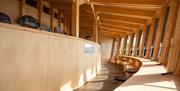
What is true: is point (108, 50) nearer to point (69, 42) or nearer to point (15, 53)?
point (69, 42)

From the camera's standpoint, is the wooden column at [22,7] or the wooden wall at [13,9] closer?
the wooden wall at [13,9]

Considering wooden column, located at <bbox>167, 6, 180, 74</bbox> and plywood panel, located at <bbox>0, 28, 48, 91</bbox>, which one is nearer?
plywood panel, located at <bbox>0, 28, 48, 91</bbox>

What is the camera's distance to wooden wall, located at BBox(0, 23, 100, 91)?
7.89 ft

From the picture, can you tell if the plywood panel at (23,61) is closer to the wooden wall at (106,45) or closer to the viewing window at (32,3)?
the viewing window at (32,3)

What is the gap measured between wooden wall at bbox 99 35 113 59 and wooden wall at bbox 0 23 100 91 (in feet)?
43.1

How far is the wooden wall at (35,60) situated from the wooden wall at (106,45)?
13.1m

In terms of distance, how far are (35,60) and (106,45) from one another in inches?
595

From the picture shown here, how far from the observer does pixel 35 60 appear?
117 inches

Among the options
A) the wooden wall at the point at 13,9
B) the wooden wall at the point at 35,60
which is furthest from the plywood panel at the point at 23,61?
the wooden wall at the point at 13,9

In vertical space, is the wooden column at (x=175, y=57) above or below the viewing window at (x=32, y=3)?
below

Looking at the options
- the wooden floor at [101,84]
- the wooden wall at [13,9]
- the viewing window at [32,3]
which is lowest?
the wooden floor at [101,84]

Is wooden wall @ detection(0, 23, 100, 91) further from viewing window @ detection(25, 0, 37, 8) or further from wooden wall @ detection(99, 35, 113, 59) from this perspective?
wooden wall @ detection(99, 35, 113, 59)

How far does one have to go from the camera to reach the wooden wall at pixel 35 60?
240 centimetres

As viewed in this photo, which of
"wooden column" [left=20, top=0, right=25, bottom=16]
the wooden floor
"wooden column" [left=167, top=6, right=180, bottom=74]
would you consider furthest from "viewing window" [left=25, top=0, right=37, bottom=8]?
"wooden column" [left=167, top=6, right=180, bottom=74]
